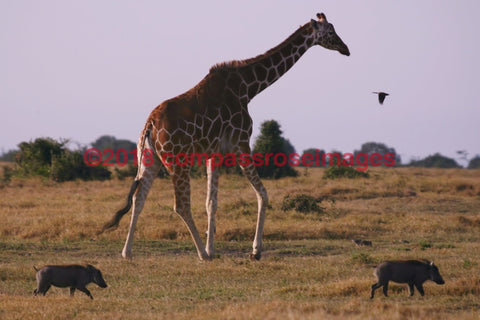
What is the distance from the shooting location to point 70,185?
2352 cm

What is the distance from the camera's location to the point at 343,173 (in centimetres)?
2544

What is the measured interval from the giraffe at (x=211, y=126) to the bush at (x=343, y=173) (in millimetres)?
14773

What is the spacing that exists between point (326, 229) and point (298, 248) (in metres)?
2.00

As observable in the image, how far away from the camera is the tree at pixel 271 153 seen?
2804cm

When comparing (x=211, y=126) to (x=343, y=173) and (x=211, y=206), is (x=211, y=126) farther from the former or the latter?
(x=343, y=173)

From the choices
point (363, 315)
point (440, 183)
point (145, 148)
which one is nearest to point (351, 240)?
point (145, 148)

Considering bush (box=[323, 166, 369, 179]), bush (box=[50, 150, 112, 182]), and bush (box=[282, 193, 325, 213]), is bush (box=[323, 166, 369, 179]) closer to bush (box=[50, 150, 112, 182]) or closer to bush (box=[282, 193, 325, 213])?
bush (box=[50, 150, 112, 182])

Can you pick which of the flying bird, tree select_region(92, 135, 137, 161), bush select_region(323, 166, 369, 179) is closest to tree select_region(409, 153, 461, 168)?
tree select_region(92, 135, 137, 161)

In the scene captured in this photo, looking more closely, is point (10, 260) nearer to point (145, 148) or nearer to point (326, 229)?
point (145, 148)

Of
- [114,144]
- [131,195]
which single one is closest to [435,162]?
[114,144]

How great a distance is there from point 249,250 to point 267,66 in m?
2.99

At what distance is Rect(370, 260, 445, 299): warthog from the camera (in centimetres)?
691

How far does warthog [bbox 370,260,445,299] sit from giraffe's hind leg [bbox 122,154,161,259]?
362 centimetres

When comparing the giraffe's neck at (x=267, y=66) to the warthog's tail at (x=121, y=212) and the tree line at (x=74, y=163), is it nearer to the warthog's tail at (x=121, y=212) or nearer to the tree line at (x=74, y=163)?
the warthog's tail at (x=121, y=212)
